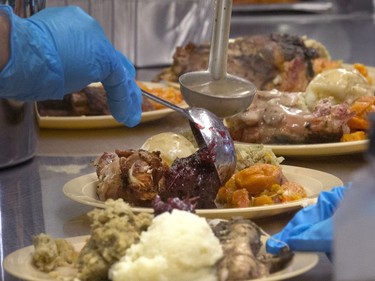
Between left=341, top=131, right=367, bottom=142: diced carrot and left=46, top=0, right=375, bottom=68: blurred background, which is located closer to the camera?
left=341, top=131, right=367, bottom=142: diced carrot

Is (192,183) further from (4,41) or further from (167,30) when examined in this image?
(167,30)

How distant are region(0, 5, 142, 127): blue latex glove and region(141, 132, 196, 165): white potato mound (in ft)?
0.45

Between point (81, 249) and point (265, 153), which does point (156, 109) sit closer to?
point (265, 153)

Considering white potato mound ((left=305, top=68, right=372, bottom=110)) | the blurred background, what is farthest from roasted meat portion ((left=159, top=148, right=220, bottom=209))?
the blurred background

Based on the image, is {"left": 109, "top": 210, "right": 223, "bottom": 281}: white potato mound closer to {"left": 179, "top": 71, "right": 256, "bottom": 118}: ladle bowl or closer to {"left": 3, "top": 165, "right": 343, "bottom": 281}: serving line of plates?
{"left": 3, "top": 165, "right": 343, "bottom": 281}: serving line of plates

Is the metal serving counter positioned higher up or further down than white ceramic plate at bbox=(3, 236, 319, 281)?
further down

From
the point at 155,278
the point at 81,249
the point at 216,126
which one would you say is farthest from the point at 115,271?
the point at 216,126

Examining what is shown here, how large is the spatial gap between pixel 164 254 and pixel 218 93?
0.98 metres

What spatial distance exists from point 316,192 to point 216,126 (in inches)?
9.2

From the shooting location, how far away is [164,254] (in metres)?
1.32

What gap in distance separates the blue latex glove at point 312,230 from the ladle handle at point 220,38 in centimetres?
80

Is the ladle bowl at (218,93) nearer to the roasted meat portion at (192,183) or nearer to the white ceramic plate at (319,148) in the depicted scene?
the white ceramic plate at (319,148)

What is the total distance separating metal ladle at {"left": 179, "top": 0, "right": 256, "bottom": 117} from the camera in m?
2.21

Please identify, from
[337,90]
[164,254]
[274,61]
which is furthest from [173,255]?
[274,61]
